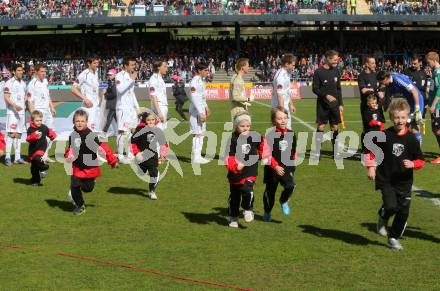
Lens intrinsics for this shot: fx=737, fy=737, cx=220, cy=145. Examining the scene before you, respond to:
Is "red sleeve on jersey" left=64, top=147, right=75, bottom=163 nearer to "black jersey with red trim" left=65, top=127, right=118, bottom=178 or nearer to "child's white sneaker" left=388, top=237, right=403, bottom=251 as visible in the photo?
"black jersey with red trim" left=65, top=127, right=118, bottom=178

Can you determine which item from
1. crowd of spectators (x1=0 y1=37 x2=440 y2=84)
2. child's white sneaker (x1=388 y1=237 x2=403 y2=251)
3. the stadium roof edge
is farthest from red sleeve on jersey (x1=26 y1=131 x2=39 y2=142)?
the stadium roof edge

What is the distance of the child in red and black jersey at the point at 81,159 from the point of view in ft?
32.3

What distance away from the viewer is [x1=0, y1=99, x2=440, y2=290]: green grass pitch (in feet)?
23.0

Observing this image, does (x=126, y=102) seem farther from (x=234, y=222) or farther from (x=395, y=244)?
(x=395, y=244)

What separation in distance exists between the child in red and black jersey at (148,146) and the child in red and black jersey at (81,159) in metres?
0.90

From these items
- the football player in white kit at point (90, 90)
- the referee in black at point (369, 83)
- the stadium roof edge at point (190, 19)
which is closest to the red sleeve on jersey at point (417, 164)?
the referee in black at point (369, 83)

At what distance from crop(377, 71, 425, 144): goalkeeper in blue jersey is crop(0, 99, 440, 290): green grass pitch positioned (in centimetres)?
124

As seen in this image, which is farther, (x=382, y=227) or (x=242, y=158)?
(x=242, y=158)

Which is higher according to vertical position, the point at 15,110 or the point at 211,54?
the point at 15,110

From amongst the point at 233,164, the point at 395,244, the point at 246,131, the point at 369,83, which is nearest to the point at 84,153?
the point at 233,164

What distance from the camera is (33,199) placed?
36.1 ft

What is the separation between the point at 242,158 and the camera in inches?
345

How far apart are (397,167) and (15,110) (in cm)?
877

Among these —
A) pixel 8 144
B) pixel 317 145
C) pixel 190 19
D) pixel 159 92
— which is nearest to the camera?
pixel 159 92
